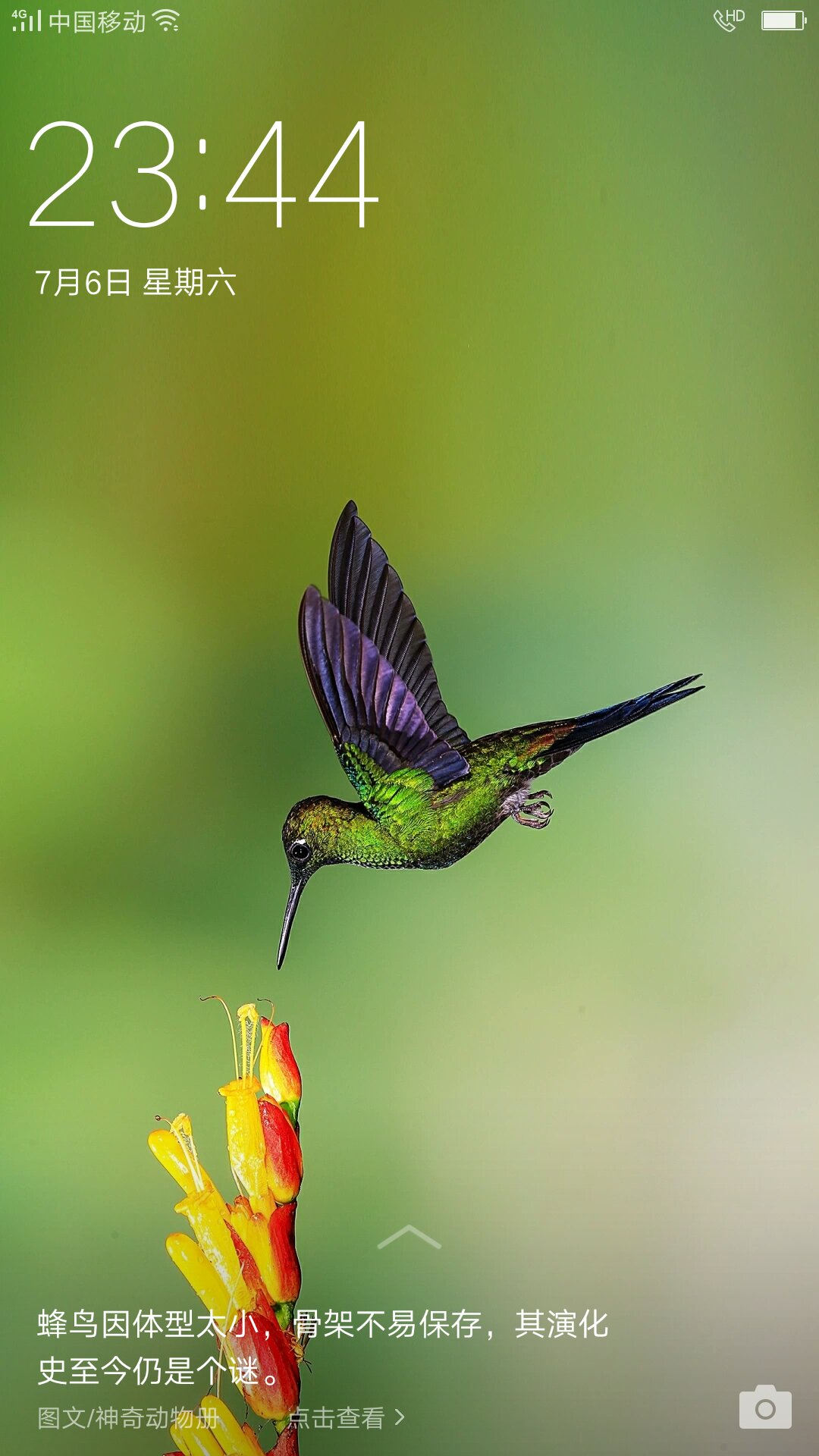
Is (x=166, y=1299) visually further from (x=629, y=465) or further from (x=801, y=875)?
(x=629, y=465)

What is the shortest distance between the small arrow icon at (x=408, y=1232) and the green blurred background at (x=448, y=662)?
0.03 ft

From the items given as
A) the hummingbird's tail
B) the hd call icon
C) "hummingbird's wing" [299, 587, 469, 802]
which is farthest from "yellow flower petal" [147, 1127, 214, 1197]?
the hd call icon

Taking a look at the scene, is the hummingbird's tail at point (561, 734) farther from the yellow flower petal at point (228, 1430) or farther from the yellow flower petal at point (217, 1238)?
the yellow flower petal at point (228, 1430)

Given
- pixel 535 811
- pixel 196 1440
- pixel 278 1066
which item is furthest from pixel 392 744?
pixel 196 1440

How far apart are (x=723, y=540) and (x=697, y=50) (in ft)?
1.60

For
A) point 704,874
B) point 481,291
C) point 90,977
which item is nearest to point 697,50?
point 481,291

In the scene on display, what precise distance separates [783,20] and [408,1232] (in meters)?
1.26

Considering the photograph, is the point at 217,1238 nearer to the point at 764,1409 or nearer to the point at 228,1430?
the point at 228,1430

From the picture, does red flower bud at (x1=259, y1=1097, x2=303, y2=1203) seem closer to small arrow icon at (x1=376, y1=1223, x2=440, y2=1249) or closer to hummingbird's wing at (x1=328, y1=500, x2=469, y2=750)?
small arrow icon at (x1=376, y1=1223, x2=440, y2=1249)

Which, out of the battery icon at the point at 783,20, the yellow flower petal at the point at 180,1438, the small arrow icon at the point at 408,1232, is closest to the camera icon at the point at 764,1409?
the small arrow icon at the point at 408,1232

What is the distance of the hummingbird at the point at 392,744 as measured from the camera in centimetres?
118

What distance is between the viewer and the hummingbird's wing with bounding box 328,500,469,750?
1208 millimetres

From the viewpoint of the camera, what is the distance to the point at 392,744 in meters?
1.20

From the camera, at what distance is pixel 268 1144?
3.89 feet
